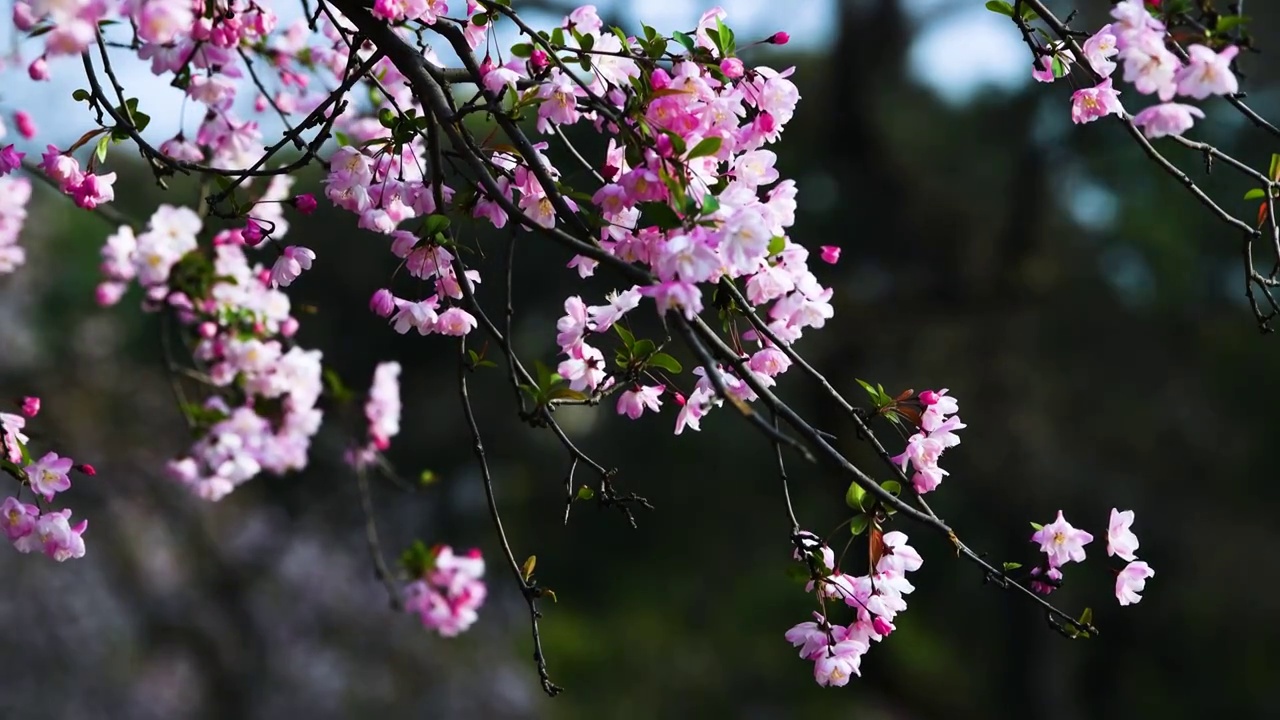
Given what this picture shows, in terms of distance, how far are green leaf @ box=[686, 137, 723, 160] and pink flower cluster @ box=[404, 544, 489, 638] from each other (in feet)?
3.28

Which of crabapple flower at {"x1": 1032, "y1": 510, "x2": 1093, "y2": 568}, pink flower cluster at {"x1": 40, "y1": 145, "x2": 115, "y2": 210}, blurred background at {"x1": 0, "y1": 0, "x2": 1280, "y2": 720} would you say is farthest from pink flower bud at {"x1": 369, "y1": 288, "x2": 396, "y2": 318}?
blurred background at {"x1": 0, "y1": 0, "x2": 1280, "y2": 720}

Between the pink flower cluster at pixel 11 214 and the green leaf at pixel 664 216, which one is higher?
the green leaf at pixel 664 216

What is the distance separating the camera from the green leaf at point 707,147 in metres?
0.91

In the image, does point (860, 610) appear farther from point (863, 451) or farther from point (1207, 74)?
point (863, 451)

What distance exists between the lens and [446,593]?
1818 mm

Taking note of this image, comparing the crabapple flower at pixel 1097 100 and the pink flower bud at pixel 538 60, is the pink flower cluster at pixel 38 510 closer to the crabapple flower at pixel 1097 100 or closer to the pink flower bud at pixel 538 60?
the pink flower bud at pixel 538 60

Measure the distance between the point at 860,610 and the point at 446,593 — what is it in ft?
2.88

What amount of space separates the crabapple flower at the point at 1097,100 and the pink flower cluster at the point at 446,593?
3.47 feet

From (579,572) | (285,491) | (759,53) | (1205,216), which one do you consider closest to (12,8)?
(759,53)

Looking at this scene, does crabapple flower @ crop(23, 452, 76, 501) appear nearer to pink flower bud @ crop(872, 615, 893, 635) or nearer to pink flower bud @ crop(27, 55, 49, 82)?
pink flower bud @ crop(27, 55, 49, 82)

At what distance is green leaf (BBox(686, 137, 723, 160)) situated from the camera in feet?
2.99

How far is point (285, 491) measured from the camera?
6.17 meters

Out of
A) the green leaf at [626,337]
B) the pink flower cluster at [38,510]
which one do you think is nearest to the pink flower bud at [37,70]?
the pink flower cluster at [38,510]

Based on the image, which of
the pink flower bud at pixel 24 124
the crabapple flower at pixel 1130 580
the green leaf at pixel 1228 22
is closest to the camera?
the green leaf at pixel 1228 22
